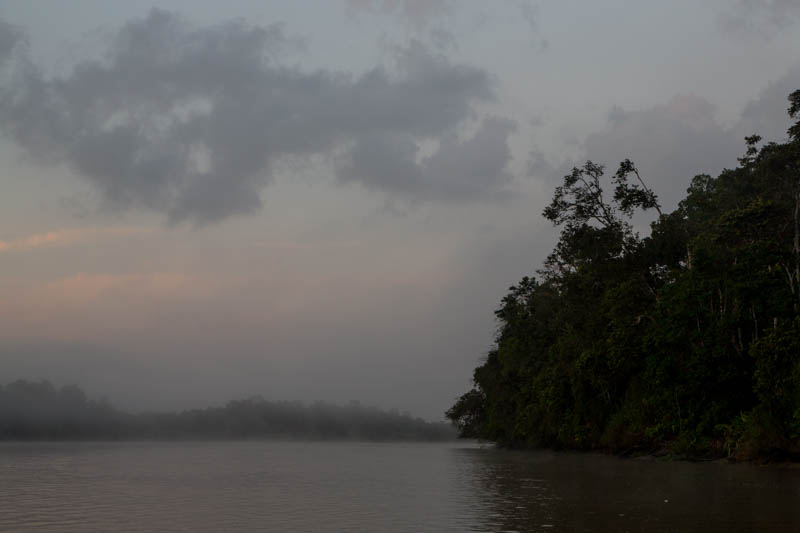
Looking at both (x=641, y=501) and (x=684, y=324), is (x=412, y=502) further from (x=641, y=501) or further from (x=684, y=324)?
(x=684, y=324)

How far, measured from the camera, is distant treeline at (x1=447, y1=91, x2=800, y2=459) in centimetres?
4251

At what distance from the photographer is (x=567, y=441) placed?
69.3 m

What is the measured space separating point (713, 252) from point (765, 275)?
3178 millimetres

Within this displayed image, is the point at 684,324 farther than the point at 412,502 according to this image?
Yes

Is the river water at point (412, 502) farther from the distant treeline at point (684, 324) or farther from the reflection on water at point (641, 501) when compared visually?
the distant treeline at point (684, 324)

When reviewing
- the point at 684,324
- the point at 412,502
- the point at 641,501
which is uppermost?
the point at 684,324

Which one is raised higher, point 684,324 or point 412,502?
Answer: point 684,324

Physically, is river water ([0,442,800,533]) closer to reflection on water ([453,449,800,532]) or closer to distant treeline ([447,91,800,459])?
reflection on water ([453,449,800,532])

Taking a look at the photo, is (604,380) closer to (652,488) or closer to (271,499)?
(652,488)

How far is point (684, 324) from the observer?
45688 mm

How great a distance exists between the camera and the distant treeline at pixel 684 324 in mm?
42509

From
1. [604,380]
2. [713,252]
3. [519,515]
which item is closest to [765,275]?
[713,252]

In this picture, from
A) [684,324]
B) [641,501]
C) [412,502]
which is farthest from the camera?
[684,324]

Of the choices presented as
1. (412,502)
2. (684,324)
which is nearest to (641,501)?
(412,502)
